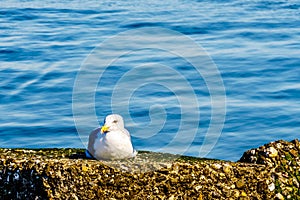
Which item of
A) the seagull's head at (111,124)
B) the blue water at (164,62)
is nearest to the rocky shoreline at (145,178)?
the seagull's head at (111,124)

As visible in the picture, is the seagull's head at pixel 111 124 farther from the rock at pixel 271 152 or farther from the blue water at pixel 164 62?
the blue water at pixel 164 62

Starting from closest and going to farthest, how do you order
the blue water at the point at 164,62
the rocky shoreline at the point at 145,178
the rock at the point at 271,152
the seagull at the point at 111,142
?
the rocky shoreline at the point at 145,178 < the seagull at the point at 111,142 < the rock at the point at 271,152 < the blue water at the point at 164,62

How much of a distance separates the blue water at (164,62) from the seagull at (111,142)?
6.72m

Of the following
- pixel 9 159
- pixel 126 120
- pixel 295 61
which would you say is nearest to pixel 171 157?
pixel 9 159

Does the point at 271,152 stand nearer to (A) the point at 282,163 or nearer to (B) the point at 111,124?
(A) the point at 282,163

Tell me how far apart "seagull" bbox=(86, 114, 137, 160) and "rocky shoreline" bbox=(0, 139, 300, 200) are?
97mm

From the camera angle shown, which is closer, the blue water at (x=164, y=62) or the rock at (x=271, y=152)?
the rock at (x=271, y=152)

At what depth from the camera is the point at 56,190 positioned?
6.79 meters

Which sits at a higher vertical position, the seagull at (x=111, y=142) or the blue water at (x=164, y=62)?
the blue water at (x=164, y=62)

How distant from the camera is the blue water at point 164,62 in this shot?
1482cm

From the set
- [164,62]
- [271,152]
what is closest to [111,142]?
[271,152]

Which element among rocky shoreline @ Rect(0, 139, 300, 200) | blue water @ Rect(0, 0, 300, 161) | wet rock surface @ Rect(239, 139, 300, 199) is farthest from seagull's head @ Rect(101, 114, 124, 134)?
blue water @ Rect(0, 0, 300, 161)

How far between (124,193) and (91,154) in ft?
2.29

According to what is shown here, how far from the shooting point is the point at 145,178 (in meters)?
6.82
